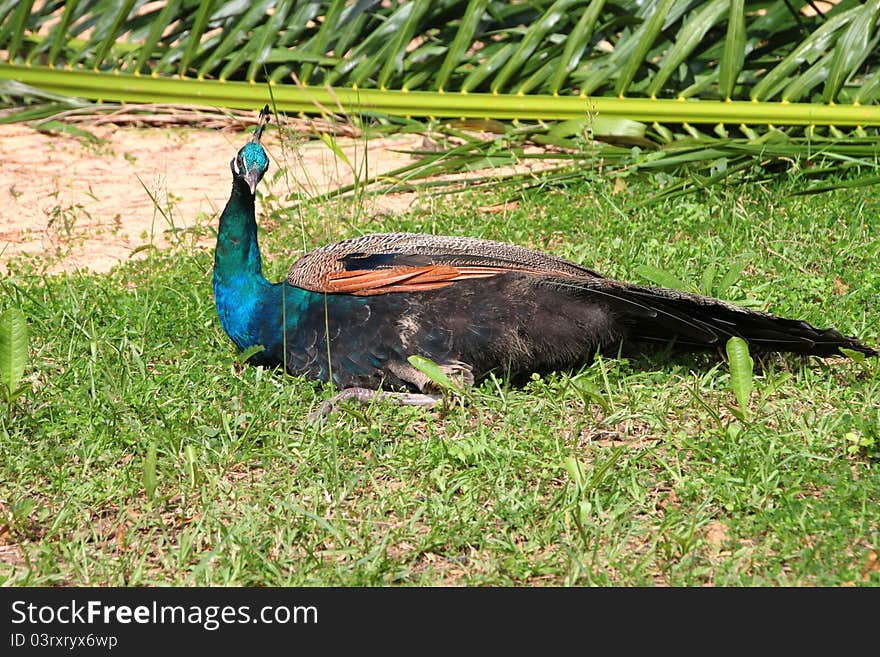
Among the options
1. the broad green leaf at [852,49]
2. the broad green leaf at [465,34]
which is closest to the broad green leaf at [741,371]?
the broad green leaf at [852,49]

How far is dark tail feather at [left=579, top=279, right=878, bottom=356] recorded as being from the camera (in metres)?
3.68

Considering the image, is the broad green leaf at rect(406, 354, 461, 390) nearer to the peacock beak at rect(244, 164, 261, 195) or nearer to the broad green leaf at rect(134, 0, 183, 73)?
the peacock beak at rect(244, 164, 261, 195)

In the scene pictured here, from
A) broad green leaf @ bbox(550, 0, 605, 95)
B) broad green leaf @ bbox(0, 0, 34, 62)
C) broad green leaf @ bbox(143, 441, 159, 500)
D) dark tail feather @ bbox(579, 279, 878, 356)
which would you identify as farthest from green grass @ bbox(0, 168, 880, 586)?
broad green leaf @ bbox(0, 0, 34, 62)

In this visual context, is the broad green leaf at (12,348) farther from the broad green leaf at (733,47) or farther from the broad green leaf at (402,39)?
the broad green leaf at (733,47)

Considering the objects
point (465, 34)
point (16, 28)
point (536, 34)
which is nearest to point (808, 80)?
point (536, 34)

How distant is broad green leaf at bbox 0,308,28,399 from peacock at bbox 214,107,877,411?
72cm

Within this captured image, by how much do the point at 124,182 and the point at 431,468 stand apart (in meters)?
3.29

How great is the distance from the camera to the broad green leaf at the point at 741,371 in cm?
345

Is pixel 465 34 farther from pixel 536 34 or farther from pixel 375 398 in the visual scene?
pixel 375 398

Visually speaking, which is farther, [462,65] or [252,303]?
[462,65]
